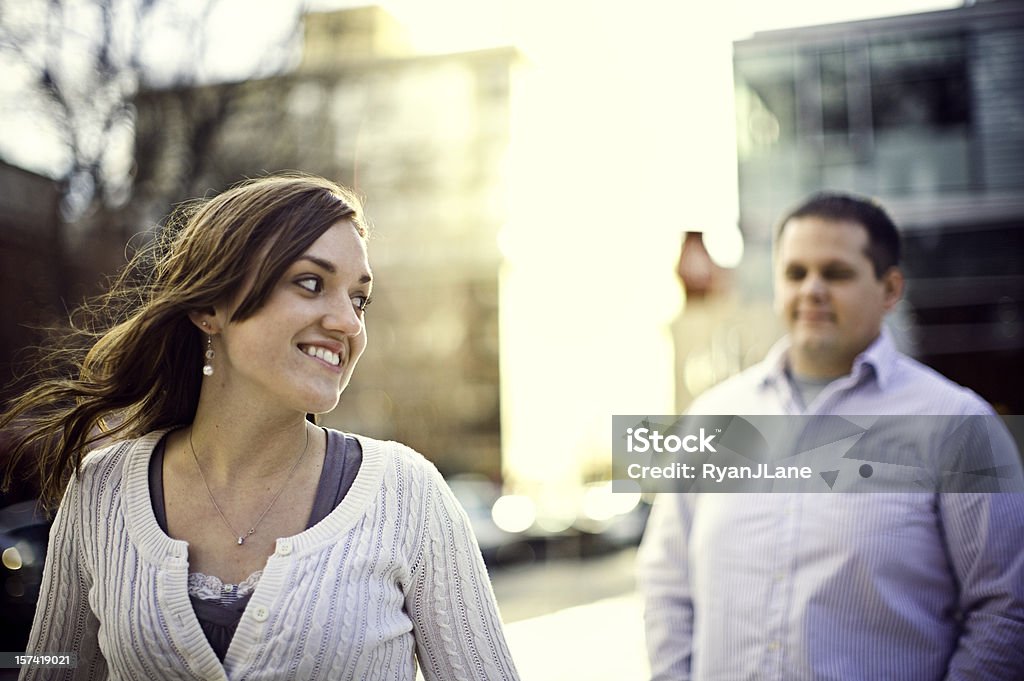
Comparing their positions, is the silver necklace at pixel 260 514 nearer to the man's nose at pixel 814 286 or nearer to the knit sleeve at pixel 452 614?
the knit sleeve at pixel 452 614

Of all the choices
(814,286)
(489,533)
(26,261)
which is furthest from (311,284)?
(489,533)

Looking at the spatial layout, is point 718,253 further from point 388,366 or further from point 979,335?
point 388,366

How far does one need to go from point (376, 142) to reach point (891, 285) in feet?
15.1

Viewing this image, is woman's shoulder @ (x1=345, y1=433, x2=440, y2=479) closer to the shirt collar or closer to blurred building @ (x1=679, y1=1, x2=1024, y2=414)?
the shirt collar

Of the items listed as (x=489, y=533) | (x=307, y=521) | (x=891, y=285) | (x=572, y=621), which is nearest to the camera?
(x=307, y=521)

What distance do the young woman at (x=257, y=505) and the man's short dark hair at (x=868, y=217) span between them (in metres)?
1.13

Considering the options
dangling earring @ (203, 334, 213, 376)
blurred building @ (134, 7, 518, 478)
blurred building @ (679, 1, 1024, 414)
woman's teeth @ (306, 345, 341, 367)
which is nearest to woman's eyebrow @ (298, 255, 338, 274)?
woman's teeth @ (306, 345, 341, 367)

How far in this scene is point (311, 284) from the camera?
1.52 m

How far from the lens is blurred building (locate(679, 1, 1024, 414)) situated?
3895 mm

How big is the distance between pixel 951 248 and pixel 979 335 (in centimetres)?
60

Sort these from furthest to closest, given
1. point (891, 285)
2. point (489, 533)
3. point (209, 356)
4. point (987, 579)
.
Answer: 1. point (489, 533)
2. point (891, 285)
3. point (987, 579)
4. point (209, 356)

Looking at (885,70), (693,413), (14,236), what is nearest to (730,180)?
(885,70)

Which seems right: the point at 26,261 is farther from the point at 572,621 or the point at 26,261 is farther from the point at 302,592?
the point at 572,621

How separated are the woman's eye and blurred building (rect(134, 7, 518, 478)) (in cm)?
87
